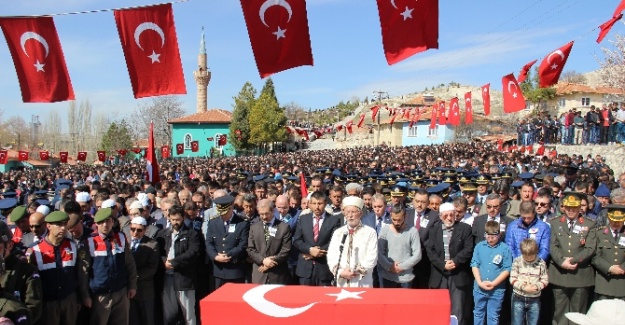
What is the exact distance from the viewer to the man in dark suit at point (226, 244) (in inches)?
267

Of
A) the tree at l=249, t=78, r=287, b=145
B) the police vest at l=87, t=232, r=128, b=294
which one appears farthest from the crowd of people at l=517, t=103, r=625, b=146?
the tree at l=249, t=78, r=287, b=145

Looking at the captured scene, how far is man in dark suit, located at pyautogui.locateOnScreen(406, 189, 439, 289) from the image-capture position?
693cm

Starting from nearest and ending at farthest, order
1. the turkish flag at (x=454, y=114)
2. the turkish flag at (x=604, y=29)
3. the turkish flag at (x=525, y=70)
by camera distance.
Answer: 1. the turkish flag at (x=604, y=29)
2. the turkish flag at (x=525, y=70)
3. the turkish flag at (x=454, y=114)

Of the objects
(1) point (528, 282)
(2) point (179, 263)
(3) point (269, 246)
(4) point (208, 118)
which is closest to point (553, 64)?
(1) point (528, 282)

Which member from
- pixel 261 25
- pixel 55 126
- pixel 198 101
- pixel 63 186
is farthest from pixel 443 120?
pixel 55 126

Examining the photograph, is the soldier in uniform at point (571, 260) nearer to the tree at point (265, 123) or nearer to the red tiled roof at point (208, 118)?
the tree at point (265, 123)

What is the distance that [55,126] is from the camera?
88.4 m

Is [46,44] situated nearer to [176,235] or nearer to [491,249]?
[176,235]

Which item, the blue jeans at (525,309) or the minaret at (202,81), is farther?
the minaret at (202,81)

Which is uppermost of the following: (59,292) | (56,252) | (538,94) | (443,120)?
(538,94)

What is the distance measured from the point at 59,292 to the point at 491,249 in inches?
181

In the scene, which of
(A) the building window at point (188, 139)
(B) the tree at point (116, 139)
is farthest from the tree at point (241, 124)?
(B) the tree at point (116, 139)

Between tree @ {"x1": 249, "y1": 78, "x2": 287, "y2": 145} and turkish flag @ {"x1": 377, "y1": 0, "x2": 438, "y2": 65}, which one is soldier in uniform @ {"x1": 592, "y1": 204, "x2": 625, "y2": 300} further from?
tree @ {"x1": 249, "y1": 78, "x2": 287, "y2": 145}

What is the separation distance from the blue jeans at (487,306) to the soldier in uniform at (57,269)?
14.5ft
